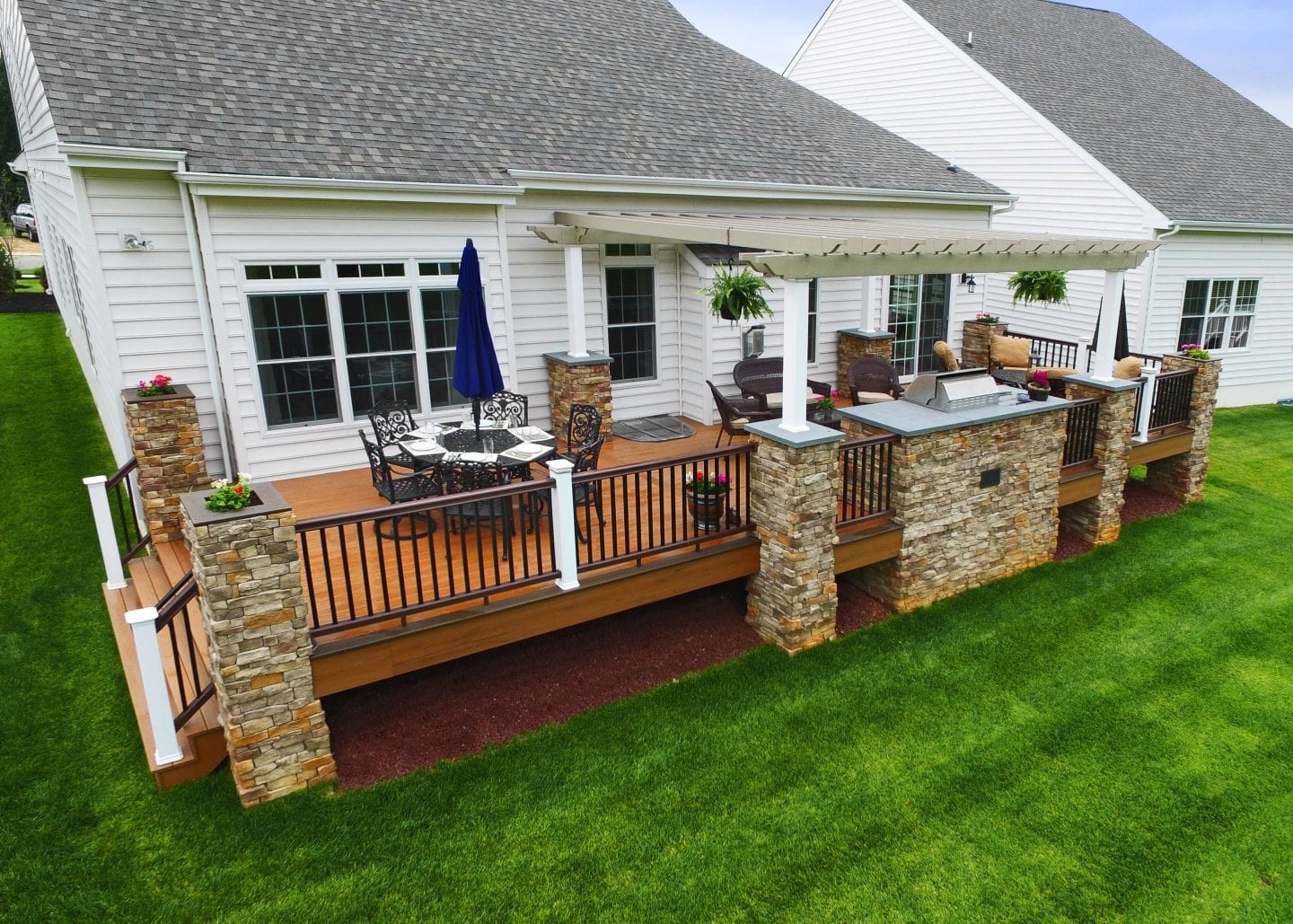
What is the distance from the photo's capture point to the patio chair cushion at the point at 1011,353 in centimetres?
1318

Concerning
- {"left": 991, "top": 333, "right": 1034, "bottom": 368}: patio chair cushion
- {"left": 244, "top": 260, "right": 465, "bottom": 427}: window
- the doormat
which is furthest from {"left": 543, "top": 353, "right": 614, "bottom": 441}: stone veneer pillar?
{"left": 991, "top": 333, "right": 1034, "bottom": 368}: patio chair cushion

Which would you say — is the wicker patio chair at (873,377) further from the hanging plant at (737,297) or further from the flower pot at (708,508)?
the flower pot at (708,508)

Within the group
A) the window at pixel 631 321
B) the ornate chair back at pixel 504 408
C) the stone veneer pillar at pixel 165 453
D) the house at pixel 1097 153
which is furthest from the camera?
the house at pixel 1097 153

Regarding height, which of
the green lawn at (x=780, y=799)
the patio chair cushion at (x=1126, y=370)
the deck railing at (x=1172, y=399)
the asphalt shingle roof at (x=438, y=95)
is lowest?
the green lawn at (x=780, y=799)

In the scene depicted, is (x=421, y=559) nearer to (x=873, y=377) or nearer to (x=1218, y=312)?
(x=873, y=377)

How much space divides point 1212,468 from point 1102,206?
5.50 metres

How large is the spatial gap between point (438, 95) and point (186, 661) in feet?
24.3

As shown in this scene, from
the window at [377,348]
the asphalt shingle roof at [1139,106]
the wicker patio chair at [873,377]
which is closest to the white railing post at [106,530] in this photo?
the window at [377,348]

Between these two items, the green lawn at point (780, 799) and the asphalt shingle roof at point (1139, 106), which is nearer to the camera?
the green lawn at point (780, 799)

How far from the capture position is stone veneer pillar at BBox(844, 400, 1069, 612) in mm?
7617

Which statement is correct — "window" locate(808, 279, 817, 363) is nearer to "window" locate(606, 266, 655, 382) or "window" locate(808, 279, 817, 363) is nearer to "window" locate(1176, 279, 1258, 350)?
"window" locate(606, 266, 655, 382)

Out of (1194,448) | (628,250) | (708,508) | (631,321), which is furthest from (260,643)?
(1194,448)

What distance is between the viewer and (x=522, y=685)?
6547 millimetres

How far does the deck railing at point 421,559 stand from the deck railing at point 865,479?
8.96 ft
